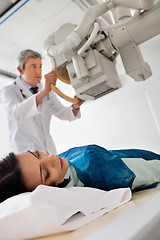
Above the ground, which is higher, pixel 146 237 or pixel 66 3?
pixel 66 3

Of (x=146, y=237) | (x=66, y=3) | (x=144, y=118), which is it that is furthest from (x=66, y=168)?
(x=144, y=118)

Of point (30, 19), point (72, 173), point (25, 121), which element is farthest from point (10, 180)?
point (30, 19)

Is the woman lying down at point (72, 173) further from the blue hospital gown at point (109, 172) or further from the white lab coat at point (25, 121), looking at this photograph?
the white lab coat at point (25, 121)

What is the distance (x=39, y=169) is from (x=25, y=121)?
3.54 feet

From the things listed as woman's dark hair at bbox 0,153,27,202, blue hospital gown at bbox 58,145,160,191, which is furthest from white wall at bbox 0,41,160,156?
woman's dark hair at bbox 0,153,27,202

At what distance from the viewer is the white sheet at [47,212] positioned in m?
0.46

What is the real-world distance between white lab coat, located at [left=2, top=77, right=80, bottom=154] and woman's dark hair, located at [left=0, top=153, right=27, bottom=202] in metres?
0.88

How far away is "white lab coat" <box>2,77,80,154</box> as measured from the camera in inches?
64.4

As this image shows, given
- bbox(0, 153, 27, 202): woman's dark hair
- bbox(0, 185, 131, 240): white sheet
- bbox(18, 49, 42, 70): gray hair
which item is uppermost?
bbox(18, 49, 42, 70): gray hair

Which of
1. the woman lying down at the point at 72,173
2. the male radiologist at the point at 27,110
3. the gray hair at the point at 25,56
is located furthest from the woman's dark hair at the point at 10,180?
the gray hair at the point at 25,56

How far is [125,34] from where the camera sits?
1.17m

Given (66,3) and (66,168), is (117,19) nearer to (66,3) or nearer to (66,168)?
(66,168)

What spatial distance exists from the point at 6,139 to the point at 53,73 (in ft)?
8.83

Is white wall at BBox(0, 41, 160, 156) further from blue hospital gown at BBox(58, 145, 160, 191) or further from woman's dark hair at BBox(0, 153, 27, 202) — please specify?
woman's dark hair at BBox(0, 153, 27, 202)
